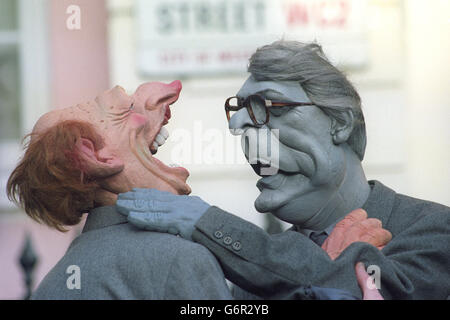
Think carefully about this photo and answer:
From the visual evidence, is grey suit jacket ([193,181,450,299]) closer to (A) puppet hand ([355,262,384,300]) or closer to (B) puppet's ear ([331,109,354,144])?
(A) puppet hand ([355,262,384,300])

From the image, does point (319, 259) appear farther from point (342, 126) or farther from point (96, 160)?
point (96, 160)

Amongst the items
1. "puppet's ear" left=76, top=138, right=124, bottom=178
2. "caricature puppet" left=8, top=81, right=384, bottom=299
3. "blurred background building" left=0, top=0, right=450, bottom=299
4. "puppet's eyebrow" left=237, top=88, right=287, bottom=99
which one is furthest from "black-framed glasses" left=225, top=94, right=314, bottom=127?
"blurred background building" left=0, top=0, right=450, bottom=299

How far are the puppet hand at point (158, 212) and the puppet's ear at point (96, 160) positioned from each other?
89mm

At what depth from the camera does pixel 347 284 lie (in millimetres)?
2680

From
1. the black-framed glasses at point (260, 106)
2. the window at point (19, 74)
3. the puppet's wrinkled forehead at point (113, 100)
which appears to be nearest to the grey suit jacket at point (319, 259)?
the black-framed glasses at point (260, 106)

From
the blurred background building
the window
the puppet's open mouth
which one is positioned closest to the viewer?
the puppet's open mouth

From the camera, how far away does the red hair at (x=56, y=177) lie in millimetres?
2770

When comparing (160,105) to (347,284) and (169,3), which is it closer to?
(347,284)

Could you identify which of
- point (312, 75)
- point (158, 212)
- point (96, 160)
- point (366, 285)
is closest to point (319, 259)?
point (366, 285)

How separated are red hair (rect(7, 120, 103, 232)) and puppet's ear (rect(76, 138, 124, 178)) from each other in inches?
0.5

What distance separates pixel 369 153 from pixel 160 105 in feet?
11.1

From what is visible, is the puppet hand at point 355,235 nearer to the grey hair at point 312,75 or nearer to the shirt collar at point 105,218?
the grey hair at point 312,75

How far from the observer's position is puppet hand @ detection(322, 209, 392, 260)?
2.86 m
